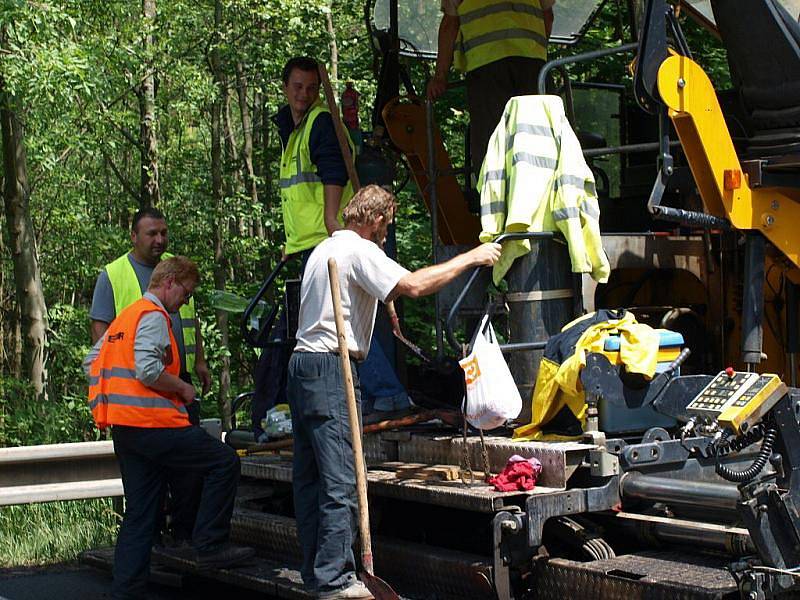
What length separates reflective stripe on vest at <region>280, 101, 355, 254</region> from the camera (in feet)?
23.0

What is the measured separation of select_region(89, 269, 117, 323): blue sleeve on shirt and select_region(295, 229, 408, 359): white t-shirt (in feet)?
6.48

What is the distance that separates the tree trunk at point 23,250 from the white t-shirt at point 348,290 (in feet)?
40.1

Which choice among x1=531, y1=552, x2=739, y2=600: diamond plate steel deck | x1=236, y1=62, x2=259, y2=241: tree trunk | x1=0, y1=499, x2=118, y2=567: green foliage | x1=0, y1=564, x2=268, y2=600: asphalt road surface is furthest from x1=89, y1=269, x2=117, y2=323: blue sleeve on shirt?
x1=236, y1=62, x2=259, y2=241: tree trunk

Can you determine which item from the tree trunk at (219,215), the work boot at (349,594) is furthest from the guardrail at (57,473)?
the tree trunk at (219,215)

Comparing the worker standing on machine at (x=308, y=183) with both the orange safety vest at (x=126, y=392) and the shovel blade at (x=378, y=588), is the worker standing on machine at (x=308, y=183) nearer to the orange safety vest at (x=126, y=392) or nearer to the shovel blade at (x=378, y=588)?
the orange safety vest at (x=126, y=392)

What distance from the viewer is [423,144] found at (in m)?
7.95

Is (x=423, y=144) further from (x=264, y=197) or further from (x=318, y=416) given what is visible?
(x=264, y=197)

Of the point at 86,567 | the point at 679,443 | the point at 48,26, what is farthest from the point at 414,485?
the point at 48,26

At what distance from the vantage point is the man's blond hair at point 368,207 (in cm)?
559

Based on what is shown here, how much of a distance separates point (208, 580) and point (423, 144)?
2950mm

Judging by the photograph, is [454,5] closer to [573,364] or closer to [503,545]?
[573,364]

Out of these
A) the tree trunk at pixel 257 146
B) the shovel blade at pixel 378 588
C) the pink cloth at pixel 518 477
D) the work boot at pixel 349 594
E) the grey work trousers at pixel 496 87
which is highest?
the tree trunk at pixel 257 146

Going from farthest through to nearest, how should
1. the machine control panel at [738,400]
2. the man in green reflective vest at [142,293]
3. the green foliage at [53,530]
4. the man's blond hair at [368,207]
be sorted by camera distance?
the green foliage at [53,530] → the man in green reflective vest at [142,293] → the man's blond hair at [368,207] → the machine control panel at [738,400]

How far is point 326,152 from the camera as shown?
691cm
